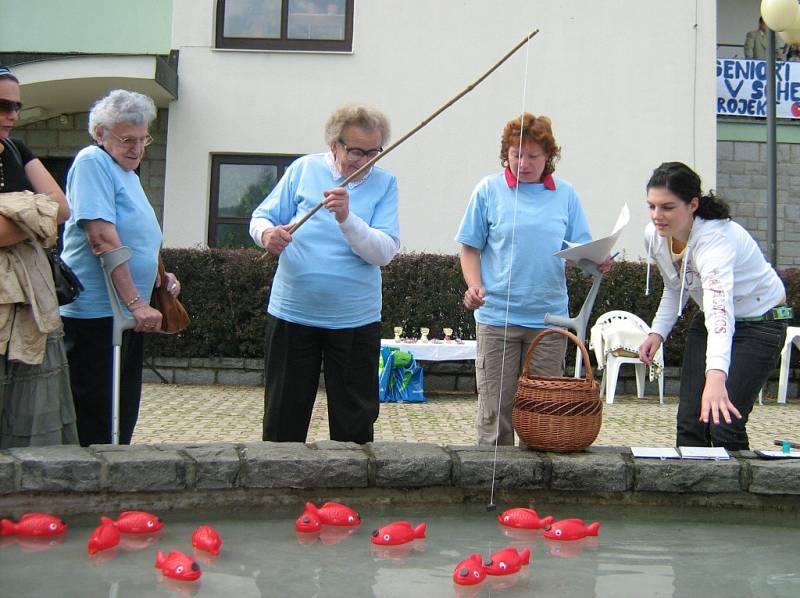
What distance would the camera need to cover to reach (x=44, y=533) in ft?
9.66

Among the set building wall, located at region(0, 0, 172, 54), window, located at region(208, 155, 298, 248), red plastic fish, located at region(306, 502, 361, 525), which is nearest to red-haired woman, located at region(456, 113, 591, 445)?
red plastic fish, located at region(306, 502, 361, 525)

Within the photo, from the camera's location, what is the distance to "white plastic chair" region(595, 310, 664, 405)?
9148 millimetres

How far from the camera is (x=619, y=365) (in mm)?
9367

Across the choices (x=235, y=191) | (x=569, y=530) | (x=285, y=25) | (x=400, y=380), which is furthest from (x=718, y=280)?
(x=285, y=25)

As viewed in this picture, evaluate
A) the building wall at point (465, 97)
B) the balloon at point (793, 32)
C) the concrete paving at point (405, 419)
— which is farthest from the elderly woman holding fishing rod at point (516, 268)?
the building wall at point (465, 97)

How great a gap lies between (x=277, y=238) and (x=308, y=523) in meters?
1.12

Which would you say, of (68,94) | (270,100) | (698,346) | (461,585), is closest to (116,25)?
(68,94)

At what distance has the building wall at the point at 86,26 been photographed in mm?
11797

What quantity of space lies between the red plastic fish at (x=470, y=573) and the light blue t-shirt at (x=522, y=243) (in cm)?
148

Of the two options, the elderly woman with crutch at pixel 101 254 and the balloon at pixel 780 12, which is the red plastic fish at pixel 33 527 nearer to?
the elderly woman with crutch at pixel 101 254

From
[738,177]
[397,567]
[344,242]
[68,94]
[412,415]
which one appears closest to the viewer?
[397,567]

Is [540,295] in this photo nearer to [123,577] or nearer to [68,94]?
[123,577]

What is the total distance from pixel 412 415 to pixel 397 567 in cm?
517

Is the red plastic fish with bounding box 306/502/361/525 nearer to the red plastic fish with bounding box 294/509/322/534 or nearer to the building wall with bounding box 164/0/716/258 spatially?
the red plastic fish with bounding box 294/509/322/534
